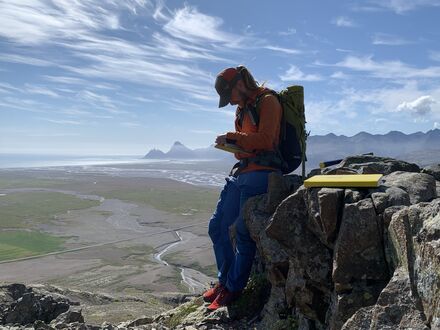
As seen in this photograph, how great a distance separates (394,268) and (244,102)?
6.82 m

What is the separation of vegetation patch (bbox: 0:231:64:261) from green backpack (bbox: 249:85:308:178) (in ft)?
473

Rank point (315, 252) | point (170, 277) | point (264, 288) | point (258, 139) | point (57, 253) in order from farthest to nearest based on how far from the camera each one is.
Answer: point (57, 253) < point (170, 277) < point (264, 288) < point (258, 139) < point (315, 252)

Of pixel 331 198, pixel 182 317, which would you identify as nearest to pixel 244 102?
pixel 331 198

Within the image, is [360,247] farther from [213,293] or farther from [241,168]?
[213,293]

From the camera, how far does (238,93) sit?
1275cm

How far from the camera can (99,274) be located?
115 metres

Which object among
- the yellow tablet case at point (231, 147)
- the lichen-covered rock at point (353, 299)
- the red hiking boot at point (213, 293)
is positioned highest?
the yellow tablet case at point (231, 147)

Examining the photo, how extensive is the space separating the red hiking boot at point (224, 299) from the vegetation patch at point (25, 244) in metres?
142

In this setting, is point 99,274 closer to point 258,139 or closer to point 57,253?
point 57,253

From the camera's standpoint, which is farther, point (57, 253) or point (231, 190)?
point (57, 253)

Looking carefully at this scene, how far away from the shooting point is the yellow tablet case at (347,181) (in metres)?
8.85

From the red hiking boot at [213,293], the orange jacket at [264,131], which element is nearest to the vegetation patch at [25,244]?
the red hiking boot at [213,293]

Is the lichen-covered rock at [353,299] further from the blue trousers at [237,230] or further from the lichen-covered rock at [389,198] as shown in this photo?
the blue trousers at [237,230]

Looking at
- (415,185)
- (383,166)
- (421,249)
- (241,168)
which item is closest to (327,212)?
(415,185)
